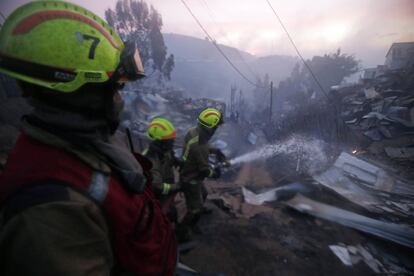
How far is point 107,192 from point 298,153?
11.7 metres

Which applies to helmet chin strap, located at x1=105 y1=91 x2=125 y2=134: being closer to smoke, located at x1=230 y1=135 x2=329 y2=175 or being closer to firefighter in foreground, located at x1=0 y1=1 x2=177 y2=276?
firefighter in foreground, located at x1=0 y1=1 x2=177 y2=276

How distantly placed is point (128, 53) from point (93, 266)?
0.92m

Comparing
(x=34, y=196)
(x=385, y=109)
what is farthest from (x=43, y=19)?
(x=385, y=109)

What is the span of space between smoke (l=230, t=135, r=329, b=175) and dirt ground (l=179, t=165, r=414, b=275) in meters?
4.23

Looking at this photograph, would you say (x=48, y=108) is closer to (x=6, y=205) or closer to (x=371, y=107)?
(x=6, y=205)

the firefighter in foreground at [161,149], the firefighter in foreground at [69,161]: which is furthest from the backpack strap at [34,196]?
the firefighter in foreground at [161,149]

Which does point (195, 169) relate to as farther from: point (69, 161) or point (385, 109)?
point (385, 109)

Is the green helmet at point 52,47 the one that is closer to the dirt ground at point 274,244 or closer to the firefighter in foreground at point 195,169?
the firefighter in foreground at point 195,169

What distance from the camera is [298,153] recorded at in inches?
459

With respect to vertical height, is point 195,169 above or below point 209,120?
below

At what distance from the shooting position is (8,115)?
11.5m

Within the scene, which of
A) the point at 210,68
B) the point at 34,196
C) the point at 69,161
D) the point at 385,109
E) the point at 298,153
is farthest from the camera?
the point at 210,68

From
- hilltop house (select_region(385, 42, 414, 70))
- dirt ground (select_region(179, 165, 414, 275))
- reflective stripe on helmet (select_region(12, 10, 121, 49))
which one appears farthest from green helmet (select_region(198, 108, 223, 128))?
hilltop house (select_region(385, 42, 414, 70))

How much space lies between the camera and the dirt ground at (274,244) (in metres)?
4.05
